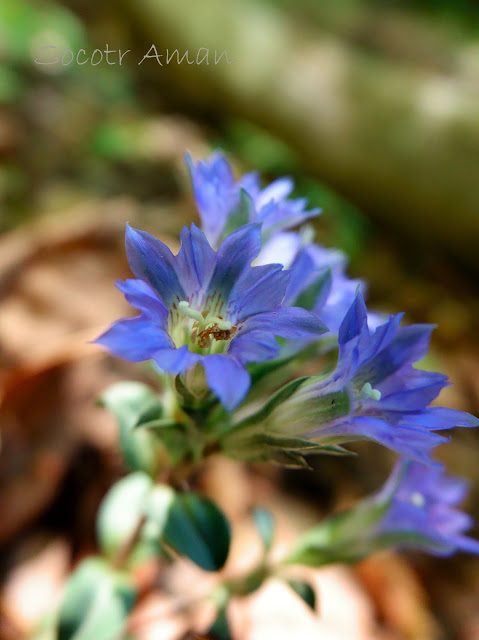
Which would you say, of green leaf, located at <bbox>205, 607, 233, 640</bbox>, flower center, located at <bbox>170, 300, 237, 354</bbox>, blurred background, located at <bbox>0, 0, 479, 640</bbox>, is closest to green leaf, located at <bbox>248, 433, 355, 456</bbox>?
flower center, located at <bbox>170, 300, 237, 354</bbox>

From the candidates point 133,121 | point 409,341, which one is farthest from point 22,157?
point 409,341

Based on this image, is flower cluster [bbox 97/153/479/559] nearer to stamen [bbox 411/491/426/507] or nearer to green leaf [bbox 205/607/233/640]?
stamen [bbox 411/491/426/507]

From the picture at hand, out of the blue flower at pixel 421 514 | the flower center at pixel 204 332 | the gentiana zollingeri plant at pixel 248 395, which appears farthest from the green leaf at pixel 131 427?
the blue flower at pixel 421 514

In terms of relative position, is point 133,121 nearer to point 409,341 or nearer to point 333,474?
point 333,474

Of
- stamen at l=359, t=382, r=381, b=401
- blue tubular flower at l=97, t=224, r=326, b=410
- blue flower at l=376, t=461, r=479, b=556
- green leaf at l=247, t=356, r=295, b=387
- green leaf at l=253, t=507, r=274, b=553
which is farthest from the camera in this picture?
green leaf at l=253, t=507, r=274, b=553

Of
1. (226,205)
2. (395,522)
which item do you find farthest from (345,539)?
(226,205)

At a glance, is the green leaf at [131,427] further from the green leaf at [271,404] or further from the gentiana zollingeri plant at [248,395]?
the green leaf at [271,404]

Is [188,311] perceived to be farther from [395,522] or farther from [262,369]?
[395,522]
